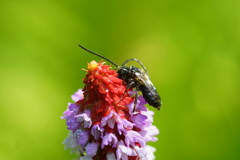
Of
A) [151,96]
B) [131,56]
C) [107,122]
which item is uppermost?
[131,56]

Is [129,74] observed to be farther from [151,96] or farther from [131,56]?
[131,56]

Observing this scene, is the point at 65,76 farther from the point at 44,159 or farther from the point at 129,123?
the point at 129,123

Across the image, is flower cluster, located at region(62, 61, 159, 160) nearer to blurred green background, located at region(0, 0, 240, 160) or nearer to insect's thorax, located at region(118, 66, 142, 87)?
insect's thorax, located at region(118, 66, 142, 87)

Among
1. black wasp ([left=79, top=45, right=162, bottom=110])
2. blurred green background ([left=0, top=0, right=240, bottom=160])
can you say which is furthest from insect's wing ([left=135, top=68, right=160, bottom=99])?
blurred green background ([left=0, top=0, right=240, bottom=160])

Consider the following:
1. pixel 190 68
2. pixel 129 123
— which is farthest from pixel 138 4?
pixel 129 123

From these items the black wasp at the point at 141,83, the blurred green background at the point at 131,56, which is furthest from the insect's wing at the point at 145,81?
the blurred green background at the point at 131,56

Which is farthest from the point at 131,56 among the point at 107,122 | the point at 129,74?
the point at 107,122
